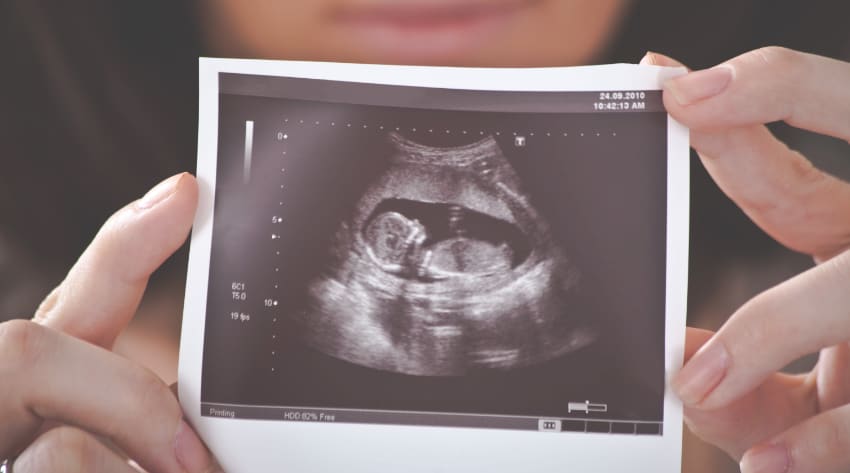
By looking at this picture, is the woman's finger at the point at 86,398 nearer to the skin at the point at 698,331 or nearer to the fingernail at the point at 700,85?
the skin at the point at 698,331

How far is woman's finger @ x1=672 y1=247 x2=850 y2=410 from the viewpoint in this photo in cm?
71

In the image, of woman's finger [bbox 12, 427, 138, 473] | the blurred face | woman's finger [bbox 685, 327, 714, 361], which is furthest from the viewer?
the blurred face

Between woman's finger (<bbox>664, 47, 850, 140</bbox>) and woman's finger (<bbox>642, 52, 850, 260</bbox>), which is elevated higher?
woman's finger (<bbox>664, 47, 850, 140</bbox>)

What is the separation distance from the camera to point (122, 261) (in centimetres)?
75

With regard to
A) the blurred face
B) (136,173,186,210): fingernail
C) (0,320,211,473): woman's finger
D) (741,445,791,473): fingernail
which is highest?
the blurred face

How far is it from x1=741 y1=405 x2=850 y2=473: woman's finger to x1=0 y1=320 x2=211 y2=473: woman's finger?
1.87ft

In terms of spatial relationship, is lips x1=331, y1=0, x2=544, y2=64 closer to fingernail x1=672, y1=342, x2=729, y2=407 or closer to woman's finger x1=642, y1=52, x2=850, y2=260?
woman's finger x1=642, y1=52, x2=850, y2=260

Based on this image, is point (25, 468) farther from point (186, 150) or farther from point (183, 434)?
point (186, 150)

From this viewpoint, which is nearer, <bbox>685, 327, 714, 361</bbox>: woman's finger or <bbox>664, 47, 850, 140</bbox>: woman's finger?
<bbox>664, 47, 850, 140</bbox>: woman's finger

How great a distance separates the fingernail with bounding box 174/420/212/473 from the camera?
2.35 ft

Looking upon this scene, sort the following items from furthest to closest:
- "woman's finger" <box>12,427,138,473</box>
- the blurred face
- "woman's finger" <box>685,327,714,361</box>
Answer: the blurred face < "woman's finger" <box>685,327,714,361</box> < "woman's finger" <box>12,427,138,473</box>

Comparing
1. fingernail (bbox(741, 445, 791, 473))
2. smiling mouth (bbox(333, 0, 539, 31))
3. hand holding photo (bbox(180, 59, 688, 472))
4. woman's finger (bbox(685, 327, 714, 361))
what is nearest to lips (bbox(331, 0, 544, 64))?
smiling mouth (bbox(333, 0, 539, 31))

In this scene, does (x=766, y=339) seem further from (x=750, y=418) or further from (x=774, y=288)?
(x=750, y=418)

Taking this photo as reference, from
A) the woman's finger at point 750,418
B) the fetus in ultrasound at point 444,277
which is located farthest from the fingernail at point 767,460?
the fetus in ultrasound at point 444,277
